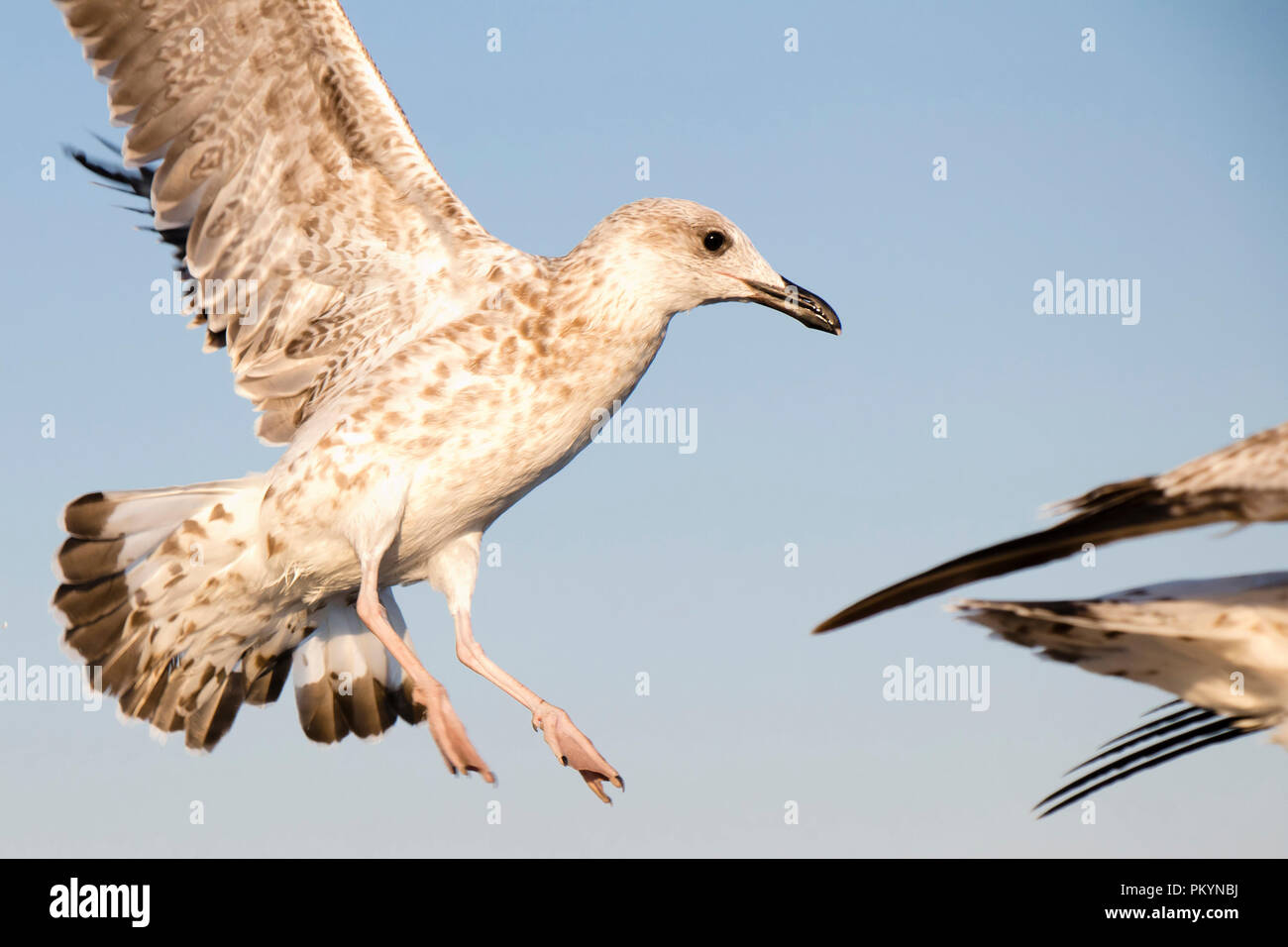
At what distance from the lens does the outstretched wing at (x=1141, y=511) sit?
3.14 m

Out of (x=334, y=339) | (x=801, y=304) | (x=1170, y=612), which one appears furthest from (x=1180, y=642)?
(x=334, y=339)

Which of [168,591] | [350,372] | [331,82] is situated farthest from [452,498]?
[331,82]

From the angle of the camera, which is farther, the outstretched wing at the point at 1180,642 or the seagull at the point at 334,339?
the seagull at the point at 334,339

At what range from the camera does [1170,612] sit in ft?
12.1

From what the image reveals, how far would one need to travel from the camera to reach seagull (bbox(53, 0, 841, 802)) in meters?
5.23

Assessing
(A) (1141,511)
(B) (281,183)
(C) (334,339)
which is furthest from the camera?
(C) (334,339)

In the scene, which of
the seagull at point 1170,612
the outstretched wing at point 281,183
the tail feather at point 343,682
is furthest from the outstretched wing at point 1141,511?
the tail feather at point 343,682

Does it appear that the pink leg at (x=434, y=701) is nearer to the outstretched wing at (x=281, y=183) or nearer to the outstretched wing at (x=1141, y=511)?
the outstretched wing at (x=281, y=183)

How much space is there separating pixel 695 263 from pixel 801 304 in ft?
1.55

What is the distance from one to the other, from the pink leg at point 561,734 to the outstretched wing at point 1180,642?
1842 millimetres

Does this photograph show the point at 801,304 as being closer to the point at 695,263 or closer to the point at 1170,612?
the point at 695,263

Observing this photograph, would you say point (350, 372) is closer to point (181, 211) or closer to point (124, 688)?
point (181, 211)

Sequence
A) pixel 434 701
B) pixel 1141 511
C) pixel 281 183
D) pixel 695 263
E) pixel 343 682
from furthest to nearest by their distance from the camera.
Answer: pixel 343 682 < pixel 281 183 < pixel 695 263 < pixel 434 701 < pixel 1141 511

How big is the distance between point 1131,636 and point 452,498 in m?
2.65
